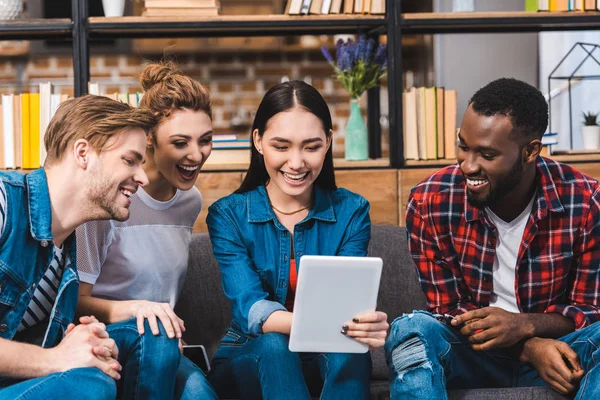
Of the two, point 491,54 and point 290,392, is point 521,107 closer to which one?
point 290,392

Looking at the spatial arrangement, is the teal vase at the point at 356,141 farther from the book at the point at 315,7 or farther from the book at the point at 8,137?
the book at the point at 8,137

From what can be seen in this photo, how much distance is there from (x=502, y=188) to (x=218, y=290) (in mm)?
933

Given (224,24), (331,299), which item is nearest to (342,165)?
(224,24)

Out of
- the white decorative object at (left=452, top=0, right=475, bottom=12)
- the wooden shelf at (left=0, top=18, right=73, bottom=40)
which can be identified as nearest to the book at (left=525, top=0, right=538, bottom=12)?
the white decorative object at (left=452, top=0, right=475, bottom=12)

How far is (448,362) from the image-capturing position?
1899mm

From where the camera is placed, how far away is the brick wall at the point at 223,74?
154 inches

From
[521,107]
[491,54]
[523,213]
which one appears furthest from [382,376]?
[491,54]

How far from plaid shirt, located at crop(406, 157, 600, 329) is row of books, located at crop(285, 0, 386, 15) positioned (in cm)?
108

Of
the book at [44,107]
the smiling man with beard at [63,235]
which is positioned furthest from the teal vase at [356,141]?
the smiling man with beard at [63,235]

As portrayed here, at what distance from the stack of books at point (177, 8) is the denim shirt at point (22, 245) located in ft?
A: 4.47

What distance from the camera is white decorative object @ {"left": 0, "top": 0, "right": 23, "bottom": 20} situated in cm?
297

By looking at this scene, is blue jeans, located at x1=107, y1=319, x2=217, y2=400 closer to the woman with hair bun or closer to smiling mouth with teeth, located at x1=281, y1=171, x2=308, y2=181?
the woman with hair bun

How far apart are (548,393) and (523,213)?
0.46 m

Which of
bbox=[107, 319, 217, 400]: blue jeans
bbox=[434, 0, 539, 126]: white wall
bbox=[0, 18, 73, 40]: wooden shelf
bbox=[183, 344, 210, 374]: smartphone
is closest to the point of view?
bbox=[107, 319, 217, 400]: blue jeans
